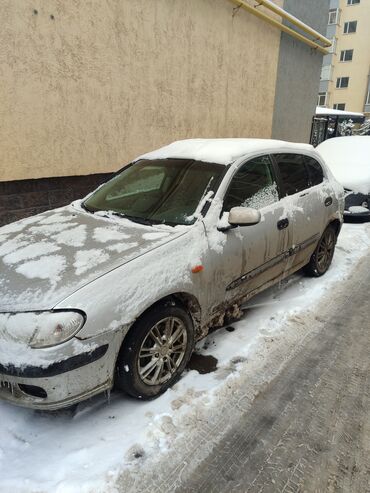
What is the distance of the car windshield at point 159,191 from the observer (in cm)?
285

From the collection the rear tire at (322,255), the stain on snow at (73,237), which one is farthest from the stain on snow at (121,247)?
the rear tire at (322,255)

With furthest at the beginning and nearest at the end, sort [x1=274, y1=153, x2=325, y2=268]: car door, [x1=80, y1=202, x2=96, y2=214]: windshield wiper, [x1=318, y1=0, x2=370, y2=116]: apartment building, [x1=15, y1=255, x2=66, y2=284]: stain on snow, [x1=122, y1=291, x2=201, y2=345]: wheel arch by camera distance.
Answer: [x1=318, y1=0, x2=370, y2=116]: apartment building
[x1=274, y1=153, x2=325, y2=268]: car door
[x1=80, y1=202, x2=96, y2=214]: windshield wiper
[x1=122, y1=291, x2=201, y2=345]: wheel arch
[x1=15, y1=255, x2=66, y2=284]: stain on snow

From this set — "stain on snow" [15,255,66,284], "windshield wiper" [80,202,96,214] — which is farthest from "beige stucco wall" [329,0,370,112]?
"stain on snow" [15,255,66,284]

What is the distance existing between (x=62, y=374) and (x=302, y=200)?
2.78 meters

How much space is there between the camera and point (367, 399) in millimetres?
2535

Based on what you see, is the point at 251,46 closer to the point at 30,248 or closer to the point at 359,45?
the point at 30,248

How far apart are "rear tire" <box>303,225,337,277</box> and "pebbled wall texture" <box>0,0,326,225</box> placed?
3585 mm

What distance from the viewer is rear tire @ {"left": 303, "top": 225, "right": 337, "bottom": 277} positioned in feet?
14.0

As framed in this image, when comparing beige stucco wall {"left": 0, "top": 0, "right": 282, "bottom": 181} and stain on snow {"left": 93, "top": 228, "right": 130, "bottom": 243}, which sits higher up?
beige stucco wall {"left": 0, "top": 0, "right": 282, "bottom": 181}

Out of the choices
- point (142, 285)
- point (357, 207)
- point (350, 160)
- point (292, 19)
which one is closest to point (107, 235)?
point (142, 285)

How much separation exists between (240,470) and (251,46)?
29.0 ft

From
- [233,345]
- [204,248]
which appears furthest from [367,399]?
[204,248]

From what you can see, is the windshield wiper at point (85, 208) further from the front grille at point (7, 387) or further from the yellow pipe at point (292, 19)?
the yellow pipe at point (292, 19)

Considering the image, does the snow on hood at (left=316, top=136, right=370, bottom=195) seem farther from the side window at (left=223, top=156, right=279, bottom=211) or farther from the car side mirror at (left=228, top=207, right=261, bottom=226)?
the car side mirror at (left=228, top=207, right=261, bottom=226)
